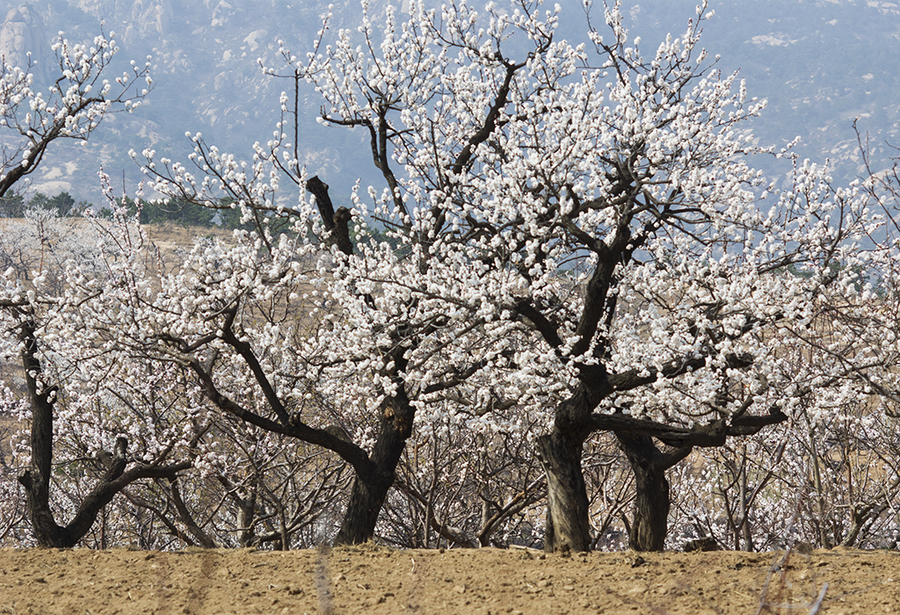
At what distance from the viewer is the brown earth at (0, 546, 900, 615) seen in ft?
14.4

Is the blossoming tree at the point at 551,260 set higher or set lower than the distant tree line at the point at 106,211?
lower

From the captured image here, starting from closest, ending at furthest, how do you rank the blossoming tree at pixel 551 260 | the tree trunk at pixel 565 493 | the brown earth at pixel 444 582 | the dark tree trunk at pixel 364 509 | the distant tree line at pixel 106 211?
1. the brown earth at pixel 444 582
2. the blossoming tree at pixel 551 260
3. the tree trunk at pixel 565 493
4. the dark tree trunk at pixel 364 509
5. the distant tree line at pixel 106 211

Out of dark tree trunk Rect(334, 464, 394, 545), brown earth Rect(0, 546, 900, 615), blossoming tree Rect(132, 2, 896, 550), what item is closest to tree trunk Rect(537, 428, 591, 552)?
blossoming tree Rect(132, 2, 896, 550)

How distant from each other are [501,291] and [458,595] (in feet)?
9.26

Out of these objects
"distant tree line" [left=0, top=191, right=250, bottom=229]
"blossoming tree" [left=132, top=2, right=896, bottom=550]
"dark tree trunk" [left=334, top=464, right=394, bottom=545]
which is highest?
"distant tree line" [left=0, top=191, right=250, bottom=229]

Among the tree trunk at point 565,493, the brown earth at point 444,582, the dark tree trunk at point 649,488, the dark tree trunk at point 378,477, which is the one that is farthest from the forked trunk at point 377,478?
the dark tree trunk at point 649,488

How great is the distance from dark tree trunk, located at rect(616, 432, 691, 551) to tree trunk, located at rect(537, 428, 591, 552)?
1.34 metres

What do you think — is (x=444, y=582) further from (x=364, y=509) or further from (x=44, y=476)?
(x=44, y=476)

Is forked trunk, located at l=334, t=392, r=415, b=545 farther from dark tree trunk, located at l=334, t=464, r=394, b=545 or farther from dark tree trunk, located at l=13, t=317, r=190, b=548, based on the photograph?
dark tree trunk, located at l=13, t=317, r=190, b=548

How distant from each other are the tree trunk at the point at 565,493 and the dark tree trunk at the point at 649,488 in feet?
4.39

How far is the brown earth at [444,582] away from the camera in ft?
14.4

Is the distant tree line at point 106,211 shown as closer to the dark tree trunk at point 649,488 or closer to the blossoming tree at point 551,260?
the blossoming tree at point 551,260

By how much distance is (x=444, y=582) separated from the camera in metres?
5.01

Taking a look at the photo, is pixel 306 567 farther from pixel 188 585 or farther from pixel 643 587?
pixel 643 587
